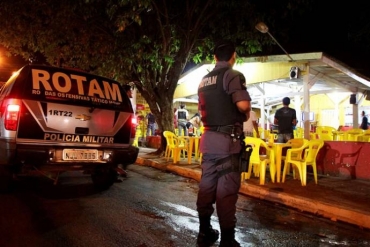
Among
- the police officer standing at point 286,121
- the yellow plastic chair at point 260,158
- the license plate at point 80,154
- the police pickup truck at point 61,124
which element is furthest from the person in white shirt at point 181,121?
the license plate at point 80,154

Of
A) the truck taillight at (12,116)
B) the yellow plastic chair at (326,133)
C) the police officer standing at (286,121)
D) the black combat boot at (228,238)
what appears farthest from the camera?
the yellow plastic chair at (326,133)

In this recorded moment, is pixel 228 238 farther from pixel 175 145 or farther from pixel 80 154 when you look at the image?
pixel 175 145

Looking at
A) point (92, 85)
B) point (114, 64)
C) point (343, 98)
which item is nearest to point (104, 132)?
point (92, 85)

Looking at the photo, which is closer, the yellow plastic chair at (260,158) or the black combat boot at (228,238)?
the black combat boot at (228,238)

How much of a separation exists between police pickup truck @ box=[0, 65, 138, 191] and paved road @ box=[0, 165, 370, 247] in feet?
1.80

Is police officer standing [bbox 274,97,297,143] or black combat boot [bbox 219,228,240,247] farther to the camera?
police officer standing [bbox 274,97,297,143]

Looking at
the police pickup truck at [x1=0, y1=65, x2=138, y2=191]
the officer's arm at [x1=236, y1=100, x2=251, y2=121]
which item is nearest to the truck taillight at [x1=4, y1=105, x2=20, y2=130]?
the police pickup truck at [x1=0, y1=65, x2=138, y2=191]

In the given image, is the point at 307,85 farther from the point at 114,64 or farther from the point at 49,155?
the point at 49,155

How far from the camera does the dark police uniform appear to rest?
3.49 m

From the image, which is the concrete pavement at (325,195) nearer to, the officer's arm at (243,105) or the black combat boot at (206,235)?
the black combat boot at (206,235)

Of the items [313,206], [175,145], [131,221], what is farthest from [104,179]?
[175,145]

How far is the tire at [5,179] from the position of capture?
213 inches

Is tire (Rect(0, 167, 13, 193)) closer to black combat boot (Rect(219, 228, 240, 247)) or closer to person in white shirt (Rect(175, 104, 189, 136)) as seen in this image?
black combat boot (Rect(219, 228, 240, 247))

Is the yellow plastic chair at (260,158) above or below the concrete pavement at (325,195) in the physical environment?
above
